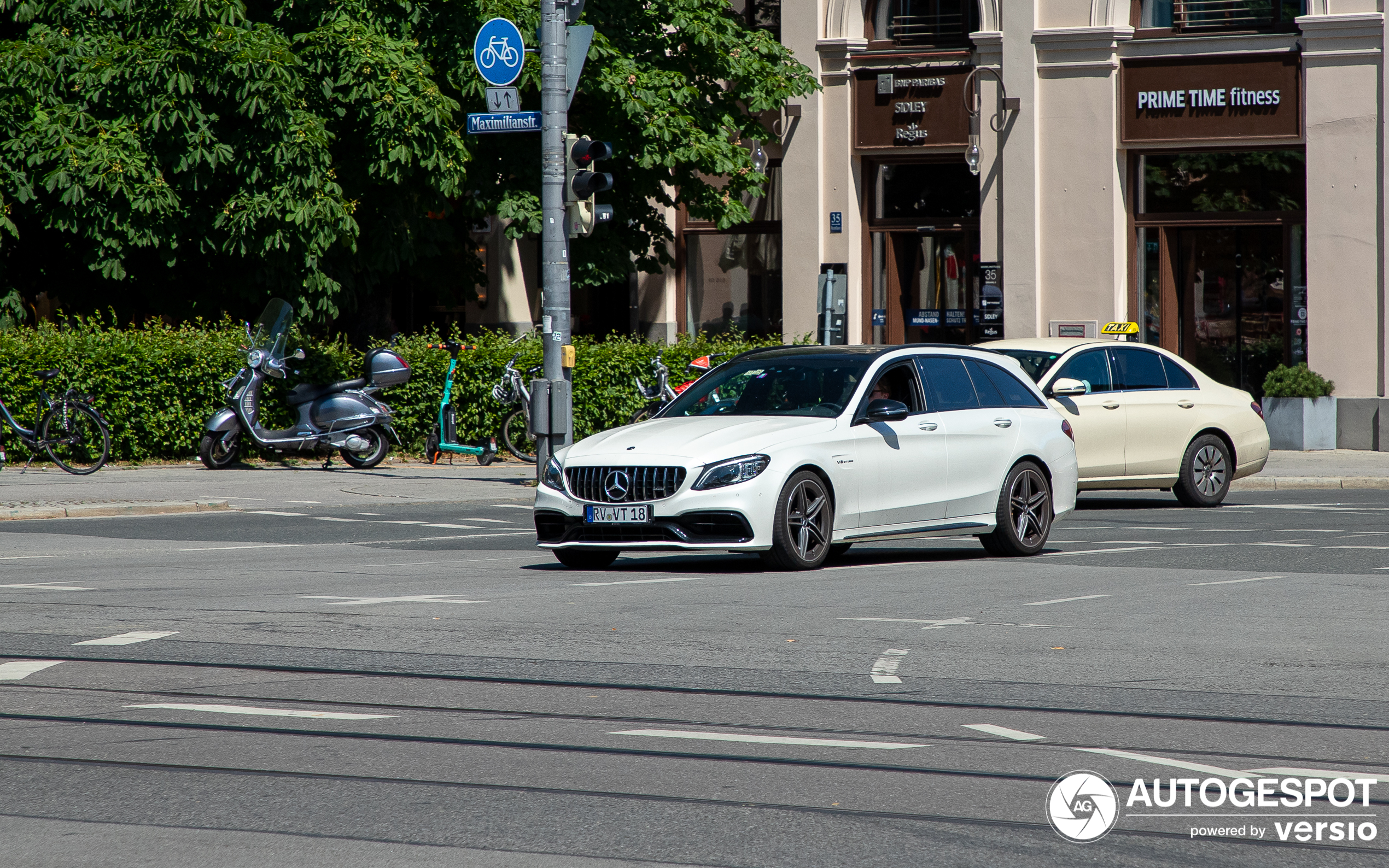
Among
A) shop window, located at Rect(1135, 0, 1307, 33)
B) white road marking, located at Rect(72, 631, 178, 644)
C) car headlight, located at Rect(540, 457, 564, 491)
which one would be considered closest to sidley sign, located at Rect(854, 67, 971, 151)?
shop window, located at Rect(1135, 0, 1307, 33)

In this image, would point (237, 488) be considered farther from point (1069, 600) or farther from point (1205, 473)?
point (1069, 600)

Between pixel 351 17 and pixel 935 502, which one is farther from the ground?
pixel 351 17

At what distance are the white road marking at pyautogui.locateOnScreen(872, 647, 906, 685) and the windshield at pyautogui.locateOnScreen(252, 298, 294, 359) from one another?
14.9 m

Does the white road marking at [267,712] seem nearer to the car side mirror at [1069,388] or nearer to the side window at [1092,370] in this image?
the car side mirror at [1069,388]

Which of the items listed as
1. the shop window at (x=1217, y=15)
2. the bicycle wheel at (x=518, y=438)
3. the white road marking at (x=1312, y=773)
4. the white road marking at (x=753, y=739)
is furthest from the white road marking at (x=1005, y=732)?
the shop window at (x=1217, y=15)

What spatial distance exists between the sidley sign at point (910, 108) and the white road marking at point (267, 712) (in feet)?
75.5

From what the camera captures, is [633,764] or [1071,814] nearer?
[1071,814]

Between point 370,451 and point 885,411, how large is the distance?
446 inches

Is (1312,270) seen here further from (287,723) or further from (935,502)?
(287,723)

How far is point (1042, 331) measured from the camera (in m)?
28.0

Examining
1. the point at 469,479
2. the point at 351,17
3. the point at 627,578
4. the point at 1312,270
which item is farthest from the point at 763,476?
the point at 1312,270

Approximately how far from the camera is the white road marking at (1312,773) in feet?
18.4

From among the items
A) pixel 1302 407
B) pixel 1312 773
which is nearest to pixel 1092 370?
pixel 1302 407

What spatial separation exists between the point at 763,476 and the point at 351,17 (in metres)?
13.5
